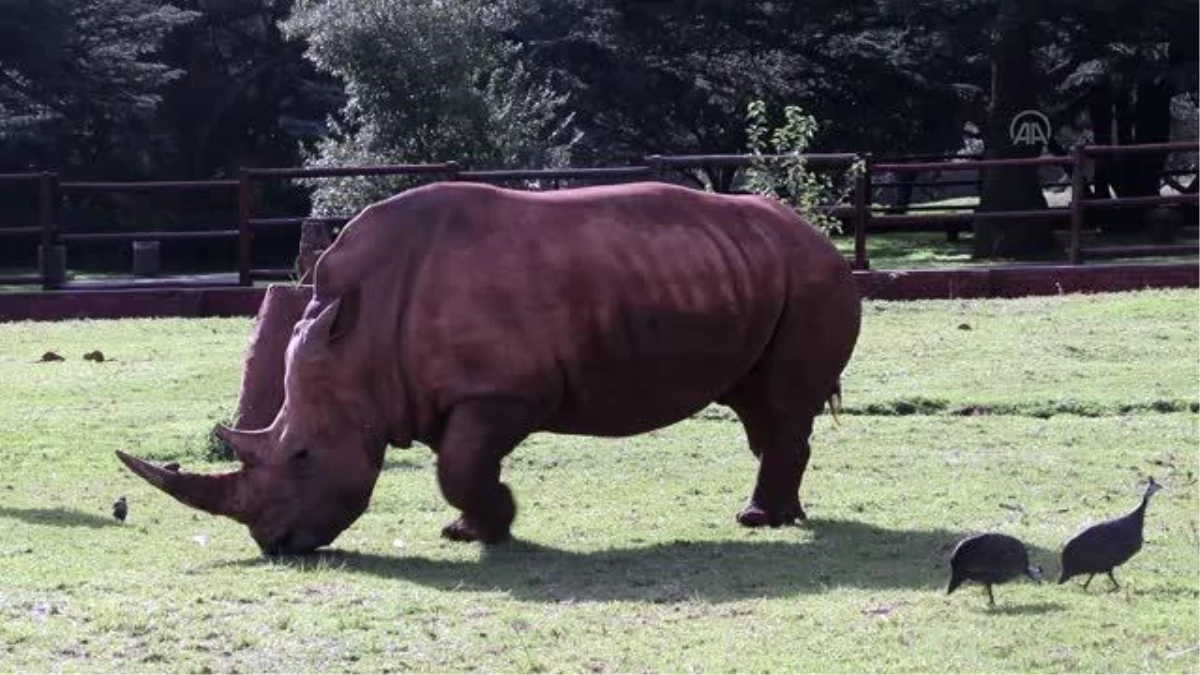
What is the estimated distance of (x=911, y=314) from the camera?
19781mm

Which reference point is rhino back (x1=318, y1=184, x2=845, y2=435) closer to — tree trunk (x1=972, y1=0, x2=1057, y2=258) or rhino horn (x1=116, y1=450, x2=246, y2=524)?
rhino horn (x1=116, y1=450, x2=246, y2=524)

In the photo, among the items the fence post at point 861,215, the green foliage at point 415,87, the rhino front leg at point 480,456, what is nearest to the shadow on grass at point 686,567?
the rhino front leg at point 480,456

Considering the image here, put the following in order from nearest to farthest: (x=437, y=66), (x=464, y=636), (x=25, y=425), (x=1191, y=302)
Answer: (x=464, y=636) < (x=25, y=425) < (x=1191, y=302) < (x=437, y=66)

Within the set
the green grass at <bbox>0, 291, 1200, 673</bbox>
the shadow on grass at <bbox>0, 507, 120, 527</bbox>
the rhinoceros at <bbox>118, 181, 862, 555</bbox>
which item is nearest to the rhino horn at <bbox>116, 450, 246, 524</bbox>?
the rhinoceros at <bbox>118, 181, 862, 555</bbox>

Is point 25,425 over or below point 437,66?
below

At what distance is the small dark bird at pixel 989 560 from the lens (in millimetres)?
7617

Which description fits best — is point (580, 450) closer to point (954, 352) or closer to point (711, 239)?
point (711, 239)

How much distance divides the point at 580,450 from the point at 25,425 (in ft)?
12.3

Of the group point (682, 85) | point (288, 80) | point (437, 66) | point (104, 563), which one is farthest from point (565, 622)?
point (288, 80)

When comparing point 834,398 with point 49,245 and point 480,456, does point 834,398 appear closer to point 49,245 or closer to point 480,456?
point 480,456

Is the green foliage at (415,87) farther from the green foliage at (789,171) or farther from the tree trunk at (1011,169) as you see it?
the green foliage at (789,171)

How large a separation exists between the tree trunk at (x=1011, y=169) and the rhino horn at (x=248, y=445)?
66.5ft

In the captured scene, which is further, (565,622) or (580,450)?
(580,450)

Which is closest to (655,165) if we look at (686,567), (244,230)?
(244,230)
